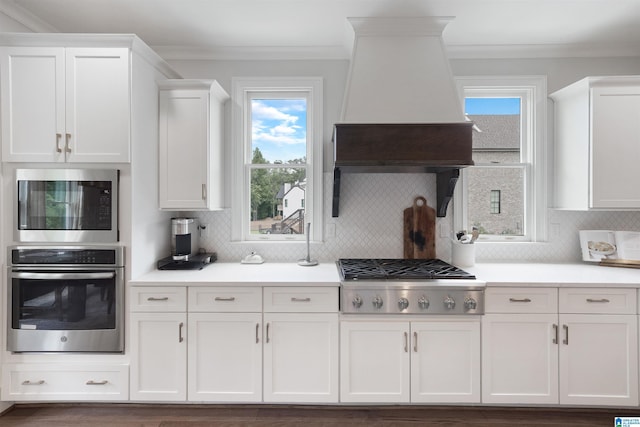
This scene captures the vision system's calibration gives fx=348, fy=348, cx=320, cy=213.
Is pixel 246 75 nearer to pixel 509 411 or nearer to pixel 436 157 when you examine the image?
pixel 436 157

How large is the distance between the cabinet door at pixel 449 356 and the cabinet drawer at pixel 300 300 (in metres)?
0.56

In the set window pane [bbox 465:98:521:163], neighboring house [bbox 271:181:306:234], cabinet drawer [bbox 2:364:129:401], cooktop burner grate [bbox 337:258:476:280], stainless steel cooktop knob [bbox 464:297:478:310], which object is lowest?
cabinet drawer [bbox 2:364:129:401]

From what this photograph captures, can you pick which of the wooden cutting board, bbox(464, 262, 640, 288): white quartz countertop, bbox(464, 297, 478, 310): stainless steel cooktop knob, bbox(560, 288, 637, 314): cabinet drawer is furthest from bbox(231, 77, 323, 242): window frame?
bbox(560, 288, 637, 314): cabinet drawer

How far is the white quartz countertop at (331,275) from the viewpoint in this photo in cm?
223

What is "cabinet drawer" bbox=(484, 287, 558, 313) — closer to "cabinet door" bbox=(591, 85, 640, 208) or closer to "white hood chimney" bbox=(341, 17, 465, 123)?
"cabinet door" bbox=(591, 85, 640, 208)

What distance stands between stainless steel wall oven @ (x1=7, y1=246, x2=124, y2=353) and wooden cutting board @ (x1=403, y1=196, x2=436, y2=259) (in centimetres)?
214

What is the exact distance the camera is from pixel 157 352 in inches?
88.4

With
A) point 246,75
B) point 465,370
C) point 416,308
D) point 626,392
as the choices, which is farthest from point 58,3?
point 626,392

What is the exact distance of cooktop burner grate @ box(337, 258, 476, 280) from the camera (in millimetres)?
2244

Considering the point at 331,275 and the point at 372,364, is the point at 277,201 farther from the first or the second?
the point at 372,364

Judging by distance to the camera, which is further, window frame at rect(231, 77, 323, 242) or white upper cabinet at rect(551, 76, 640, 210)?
window frame at rect(231, 77, 323, 242)

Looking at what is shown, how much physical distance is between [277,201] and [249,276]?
862 millimetres

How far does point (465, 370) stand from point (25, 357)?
111 inches

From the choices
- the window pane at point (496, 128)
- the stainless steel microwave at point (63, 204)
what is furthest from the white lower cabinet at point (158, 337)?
the window pane at point (496, 128)
